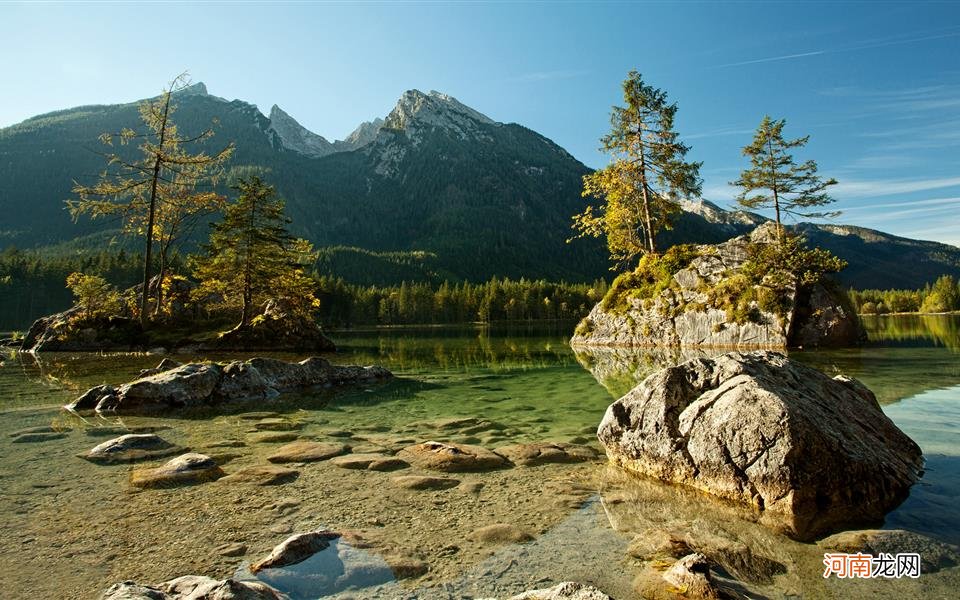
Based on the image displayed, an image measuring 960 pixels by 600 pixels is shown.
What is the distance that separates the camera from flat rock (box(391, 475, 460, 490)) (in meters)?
7.58

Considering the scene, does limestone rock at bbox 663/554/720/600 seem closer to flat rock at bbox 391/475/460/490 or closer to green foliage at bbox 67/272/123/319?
flat rock at bbox 391/475/460/490

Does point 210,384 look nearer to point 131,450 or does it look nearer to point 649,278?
point 131,450

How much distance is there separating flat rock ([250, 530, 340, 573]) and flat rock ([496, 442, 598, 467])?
4.26 m

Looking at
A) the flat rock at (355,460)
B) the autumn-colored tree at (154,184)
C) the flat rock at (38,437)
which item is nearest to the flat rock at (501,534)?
the flat rock at (355,460)

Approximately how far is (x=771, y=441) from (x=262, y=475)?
7.92m

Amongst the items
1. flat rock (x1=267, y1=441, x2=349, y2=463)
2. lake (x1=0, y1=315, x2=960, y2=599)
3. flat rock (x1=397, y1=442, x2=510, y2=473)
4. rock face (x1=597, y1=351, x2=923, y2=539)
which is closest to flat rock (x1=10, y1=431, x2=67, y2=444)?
lake (x1=0, y1=315, x2=960, y2=599)

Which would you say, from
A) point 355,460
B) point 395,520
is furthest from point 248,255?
point 395,520

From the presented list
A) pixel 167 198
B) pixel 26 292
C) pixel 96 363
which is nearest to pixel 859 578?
pixel 96 363

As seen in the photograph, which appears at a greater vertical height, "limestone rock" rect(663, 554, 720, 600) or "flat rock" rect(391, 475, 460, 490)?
"limestone rock" rect(663, 554, 720, 600)

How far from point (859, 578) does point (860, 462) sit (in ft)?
8.25

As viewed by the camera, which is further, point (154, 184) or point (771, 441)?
point (154, 184)

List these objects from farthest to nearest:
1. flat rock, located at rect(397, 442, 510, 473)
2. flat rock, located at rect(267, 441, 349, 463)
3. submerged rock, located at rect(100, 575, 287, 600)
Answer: flat rock, located at rect(267, 441, 349, 463)
flat rock, located at rect(397, 442, 510, 473)
submerged rock, located at rect(100, 575, 287, 600)

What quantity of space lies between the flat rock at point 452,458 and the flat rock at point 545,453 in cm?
30

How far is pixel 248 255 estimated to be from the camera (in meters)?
33.7
